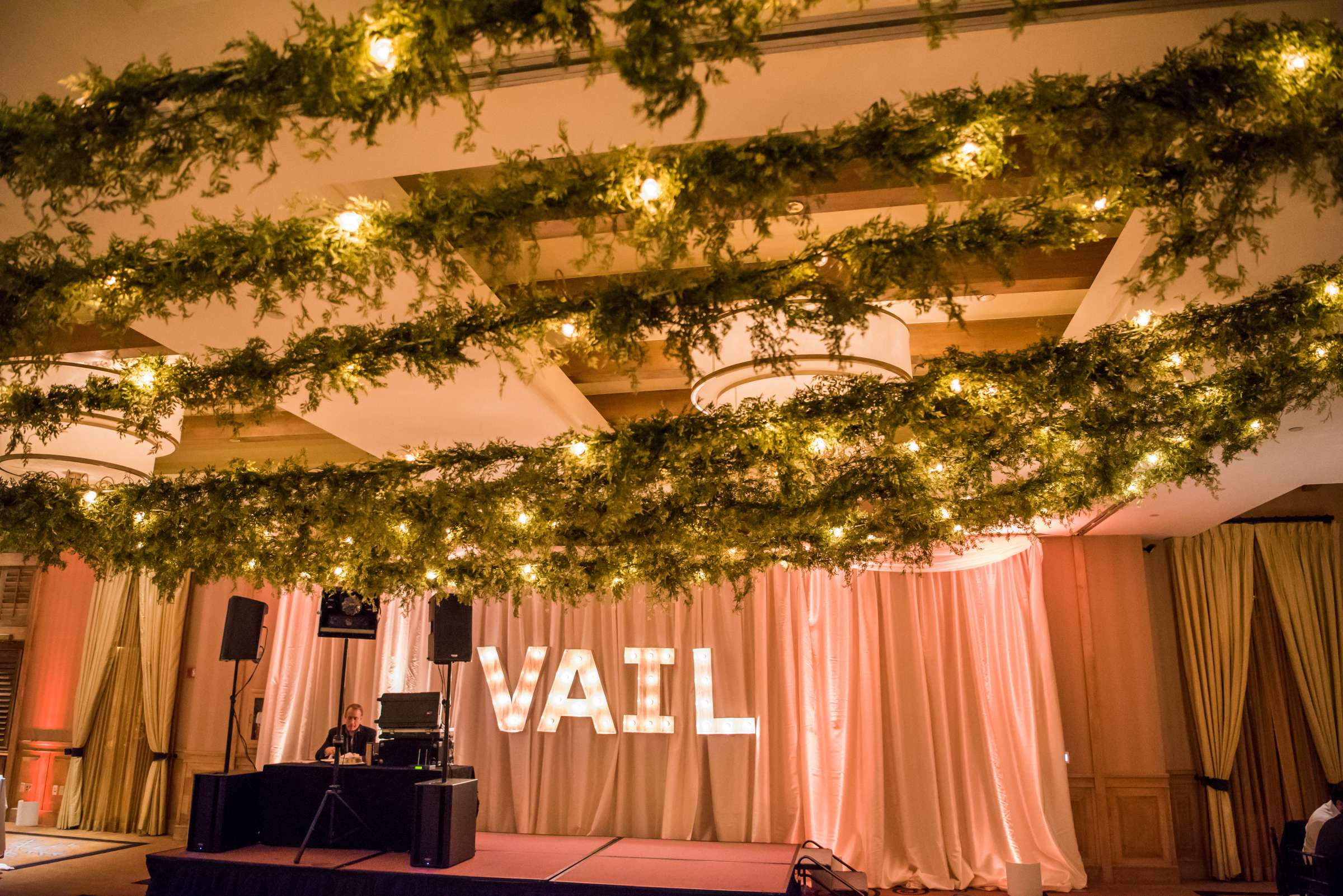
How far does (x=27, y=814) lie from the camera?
1084 centimetres

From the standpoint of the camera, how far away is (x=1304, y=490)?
9.68m

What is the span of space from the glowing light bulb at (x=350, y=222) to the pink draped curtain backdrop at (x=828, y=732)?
6549 millimetres

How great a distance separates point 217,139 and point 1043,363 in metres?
3.12

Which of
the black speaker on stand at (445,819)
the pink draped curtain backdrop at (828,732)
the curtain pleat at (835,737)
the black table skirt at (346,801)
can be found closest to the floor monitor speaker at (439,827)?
the black speaker on stand at (445,819)

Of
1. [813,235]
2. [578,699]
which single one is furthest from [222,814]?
[813,235]

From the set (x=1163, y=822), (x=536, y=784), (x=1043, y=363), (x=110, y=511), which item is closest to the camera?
(x=1043, y=363)

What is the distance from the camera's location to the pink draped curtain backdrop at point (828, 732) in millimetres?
8750

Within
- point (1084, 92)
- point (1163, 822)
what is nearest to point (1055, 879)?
point (1163, 822)

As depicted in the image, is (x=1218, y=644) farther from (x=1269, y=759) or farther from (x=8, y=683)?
(x=8, y=683)

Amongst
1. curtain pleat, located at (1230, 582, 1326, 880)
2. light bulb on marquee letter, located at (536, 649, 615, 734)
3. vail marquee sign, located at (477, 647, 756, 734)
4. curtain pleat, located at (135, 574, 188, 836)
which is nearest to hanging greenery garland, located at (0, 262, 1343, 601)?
vail marquee sign, located at (477, 647, 756, 734)

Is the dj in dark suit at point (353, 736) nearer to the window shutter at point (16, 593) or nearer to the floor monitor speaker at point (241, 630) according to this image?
the floor monitor speaker at point (241, 630)

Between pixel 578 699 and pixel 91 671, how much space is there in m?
6.17

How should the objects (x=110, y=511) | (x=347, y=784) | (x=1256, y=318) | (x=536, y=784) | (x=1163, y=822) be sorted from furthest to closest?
(x=536, y=784) < (x=1163, y=822) < (x=347, y=784) < (x=110, y=511) < (x=1256, y=318)

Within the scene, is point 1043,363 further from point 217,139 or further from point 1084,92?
point 217,139
